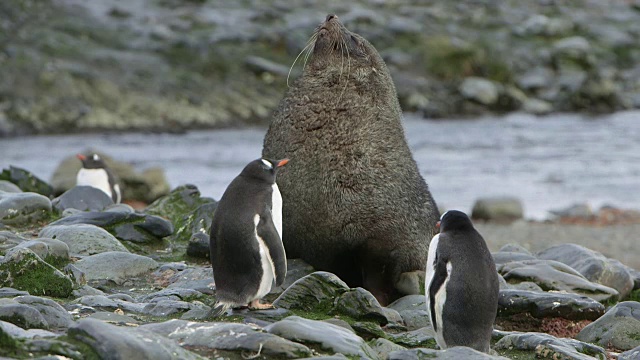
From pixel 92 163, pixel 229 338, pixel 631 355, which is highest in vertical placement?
pixel 229 338

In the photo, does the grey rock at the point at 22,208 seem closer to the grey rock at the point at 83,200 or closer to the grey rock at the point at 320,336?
the grey rock at the point at 83,200

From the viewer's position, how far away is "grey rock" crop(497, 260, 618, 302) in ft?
27.7

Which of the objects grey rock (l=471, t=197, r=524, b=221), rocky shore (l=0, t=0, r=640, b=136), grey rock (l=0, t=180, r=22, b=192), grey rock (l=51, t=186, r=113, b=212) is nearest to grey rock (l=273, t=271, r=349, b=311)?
grey rock (l=51, t=186, r=113, b=212)

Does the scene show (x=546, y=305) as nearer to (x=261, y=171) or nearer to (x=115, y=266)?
(x=261, y=171)

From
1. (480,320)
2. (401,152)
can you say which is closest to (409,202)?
(401,152)

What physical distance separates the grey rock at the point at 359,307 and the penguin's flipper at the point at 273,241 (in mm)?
402

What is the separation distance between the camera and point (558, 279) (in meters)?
8.48

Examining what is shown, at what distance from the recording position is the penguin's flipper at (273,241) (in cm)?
646

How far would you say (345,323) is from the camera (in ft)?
20.2

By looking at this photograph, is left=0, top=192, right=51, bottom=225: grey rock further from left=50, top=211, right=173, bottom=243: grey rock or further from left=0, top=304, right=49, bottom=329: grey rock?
left=0, top=304, right=49, bottom=329: grey rock

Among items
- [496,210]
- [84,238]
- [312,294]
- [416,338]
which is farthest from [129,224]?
[496,210]

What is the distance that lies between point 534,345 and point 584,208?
12598 millimetres

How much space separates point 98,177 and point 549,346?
842 cm

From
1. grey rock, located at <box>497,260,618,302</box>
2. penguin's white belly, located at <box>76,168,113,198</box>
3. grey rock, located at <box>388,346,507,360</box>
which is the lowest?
penguin's white belly, located at <box>76,168,113,198</box>
